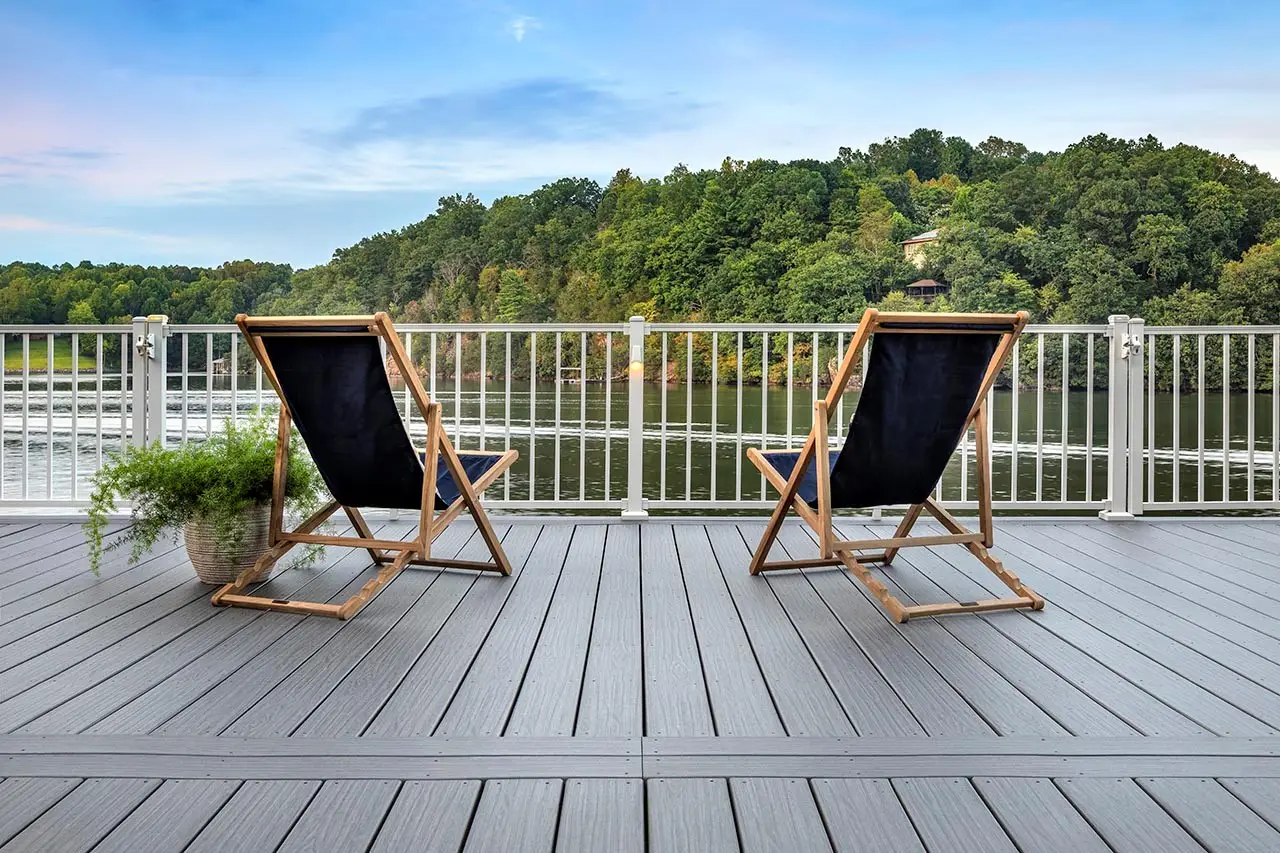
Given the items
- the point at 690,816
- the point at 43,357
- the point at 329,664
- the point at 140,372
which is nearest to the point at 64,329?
the point at 140,372

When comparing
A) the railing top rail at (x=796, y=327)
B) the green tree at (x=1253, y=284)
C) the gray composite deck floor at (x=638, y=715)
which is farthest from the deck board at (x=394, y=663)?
the green tree at (x=1253, y=284)

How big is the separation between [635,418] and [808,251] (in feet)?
93.2

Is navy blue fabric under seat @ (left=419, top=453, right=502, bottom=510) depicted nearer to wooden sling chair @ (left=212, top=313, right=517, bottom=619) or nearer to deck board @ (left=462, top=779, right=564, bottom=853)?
wooden sling chair @ (left=212, top=313, right=517, bottom=619)

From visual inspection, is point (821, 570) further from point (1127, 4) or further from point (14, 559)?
point (1127, 4)

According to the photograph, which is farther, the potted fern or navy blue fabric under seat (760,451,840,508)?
navy blue fabric under seat (760,451,840,508)

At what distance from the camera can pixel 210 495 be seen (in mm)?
2936

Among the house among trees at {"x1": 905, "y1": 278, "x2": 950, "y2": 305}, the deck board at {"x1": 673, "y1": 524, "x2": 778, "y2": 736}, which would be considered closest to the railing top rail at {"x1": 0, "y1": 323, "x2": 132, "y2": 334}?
the deck board at {"x1": 673, "y1": 524, "x2": 778, "y2": 736}

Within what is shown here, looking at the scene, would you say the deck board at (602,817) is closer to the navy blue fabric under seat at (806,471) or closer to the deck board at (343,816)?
the deck board at (343,816)

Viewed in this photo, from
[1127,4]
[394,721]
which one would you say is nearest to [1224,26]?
[1127,4]

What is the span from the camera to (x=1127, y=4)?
92.9 ft

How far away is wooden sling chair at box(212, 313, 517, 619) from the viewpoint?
2.72m

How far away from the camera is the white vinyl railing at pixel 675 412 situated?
165 inches

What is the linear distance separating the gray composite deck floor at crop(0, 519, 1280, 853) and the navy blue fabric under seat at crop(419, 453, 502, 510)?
0.91 feet

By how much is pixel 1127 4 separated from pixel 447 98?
20.8 m
